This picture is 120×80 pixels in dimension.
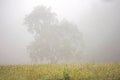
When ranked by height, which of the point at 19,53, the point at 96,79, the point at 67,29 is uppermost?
the point at 67,29

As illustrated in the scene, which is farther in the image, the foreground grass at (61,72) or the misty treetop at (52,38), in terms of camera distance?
the misty treetop at (52,38)

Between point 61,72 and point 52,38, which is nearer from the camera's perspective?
point 61,72

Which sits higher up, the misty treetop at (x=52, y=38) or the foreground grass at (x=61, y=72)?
the misty treetop at (x=52, y=38)

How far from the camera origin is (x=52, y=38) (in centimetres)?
3966

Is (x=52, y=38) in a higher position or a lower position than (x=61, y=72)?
higher

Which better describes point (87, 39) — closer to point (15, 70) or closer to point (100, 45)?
point (100, 45)

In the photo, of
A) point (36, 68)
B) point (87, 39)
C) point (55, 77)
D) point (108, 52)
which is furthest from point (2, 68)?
point (108, 52)

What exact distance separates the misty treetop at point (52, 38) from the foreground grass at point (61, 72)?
22.9 meters

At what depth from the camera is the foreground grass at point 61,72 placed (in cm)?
1273

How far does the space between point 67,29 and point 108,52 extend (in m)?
10.6

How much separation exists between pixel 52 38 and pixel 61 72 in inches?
1033

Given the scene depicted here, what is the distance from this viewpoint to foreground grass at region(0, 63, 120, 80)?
12.7 m

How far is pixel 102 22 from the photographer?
4897 centimetres

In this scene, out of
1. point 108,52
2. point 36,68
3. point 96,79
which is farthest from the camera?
point 108,52
